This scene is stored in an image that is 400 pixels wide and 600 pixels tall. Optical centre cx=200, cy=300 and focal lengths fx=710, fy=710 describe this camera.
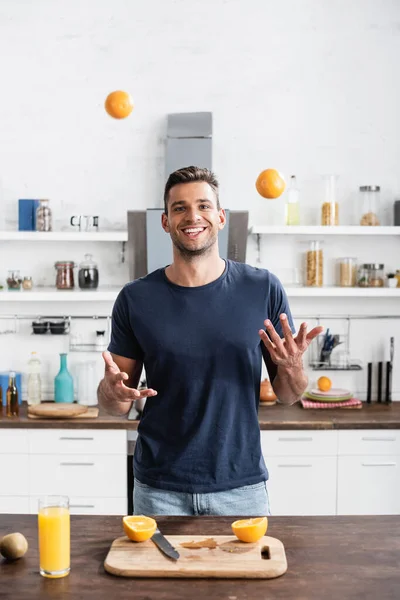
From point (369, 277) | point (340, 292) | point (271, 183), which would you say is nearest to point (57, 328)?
point (340, 292)

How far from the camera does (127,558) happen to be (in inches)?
62.5

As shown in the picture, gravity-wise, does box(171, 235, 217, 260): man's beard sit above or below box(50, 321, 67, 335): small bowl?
above

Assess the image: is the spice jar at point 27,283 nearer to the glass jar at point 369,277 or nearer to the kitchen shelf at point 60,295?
the kitchen shelf at point 60,295

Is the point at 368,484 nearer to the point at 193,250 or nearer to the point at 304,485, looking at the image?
the point at 304,485

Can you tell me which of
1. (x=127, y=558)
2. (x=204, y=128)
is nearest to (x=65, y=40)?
(x=204, y=128)

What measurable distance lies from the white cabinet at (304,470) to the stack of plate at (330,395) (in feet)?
1.29

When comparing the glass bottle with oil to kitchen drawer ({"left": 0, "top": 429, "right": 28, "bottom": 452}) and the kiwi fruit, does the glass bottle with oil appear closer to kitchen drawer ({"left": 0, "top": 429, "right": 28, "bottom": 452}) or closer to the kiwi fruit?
kitchen drawer ({"left": 0, "top": 429, "right": 28, "bottom": 452})

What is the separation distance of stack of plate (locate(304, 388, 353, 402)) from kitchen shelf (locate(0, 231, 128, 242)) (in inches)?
53.9

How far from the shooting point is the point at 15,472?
3.58 metres

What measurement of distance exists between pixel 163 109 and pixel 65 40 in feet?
2.28

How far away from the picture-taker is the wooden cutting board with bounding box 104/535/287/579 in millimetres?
1529

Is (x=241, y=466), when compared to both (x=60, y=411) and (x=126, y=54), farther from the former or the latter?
(x=126, y=54)

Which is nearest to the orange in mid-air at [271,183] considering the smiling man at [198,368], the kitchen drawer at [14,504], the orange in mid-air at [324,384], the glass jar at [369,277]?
the smiling man at [198,368]

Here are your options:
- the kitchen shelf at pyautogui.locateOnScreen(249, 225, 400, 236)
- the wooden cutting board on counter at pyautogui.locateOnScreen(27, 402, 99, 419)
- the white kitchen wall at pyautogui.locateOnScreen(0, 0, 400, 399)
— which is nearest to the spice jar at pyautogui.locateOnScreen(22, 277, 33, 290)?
the white kitchen wall at pyautogui.locateOnScreen(0, 0, 400, 399)
